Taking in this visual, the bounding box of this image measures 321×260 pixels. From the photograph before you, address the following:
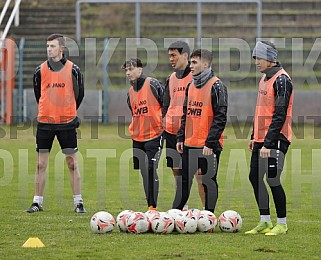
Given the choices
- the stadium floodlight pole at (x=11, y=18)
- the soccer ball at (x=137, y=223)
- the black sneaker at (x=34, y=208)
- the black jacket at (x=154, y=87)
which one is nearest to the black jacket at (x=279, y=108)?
the soccer ball at (x=137, y=223)

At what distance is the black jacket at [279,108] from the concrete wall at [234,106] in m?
17.7

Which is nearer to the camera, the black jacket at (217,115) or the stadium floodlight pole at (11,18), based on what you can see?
the black jacket at (217,115)

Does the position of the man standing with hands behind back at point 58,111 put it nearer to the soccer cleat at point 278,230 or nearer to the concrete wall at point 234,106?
the soccer cleat at point 278,230

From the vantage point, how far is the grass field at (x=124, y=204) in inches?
363

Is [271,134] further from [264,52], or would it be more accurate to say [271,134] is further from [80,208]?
[80,208]

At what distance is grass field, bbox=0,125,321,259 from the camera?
9.21 meters

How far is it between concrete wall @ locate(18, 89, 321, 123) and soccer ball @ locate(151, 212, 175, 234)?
17688 mm

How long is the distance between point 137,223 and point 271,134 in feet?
5.74

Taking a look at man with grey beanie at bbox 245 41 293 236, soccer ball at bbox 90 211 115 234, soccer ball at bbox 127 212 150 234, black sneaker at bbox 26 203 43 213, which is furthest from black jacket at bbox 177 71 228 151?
black sneaker at bbox 26 203 43 213

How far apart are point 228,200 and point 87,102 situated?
15241 millimetres

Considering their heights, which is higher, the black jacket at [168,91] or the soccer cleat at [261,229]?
the black jacket at [168,91]

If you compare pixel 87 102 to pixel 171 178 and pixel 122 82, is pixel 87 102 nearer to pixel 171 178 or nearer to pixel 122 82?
pixel 122 82

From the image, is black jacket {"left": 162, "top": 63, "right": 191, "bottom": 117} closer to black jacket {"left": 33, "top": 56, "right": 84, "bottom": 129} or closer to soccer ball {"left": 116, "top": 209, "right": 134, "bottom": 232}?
black jacket {"left": 33, "top": 56, "right": 84, "bottom": 129}

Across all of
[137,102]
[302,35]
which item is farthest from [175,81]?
[302,35]
